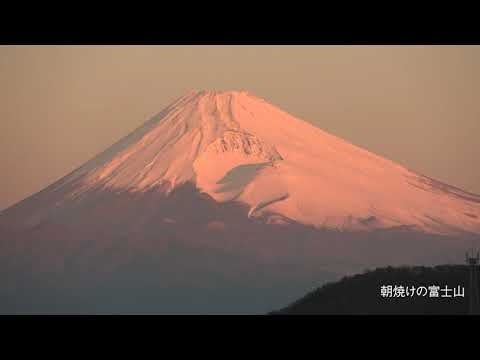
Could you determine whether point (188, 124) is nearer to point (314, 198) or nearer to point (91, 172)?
point (91, 172)

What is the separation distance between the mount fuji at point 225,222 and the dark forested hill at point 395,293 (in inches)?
347

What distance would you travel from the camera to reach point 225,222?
2106 inches

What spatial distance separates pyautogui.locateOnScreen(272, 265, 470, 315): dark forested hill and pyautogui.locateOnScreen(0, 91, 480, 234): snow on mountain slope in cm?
1517

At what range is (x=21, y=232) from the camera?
51.2 meters

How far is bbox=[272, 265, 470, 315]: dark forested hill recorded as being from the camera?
3297 cm

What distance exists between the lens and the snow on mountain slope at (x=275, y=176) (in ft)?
174

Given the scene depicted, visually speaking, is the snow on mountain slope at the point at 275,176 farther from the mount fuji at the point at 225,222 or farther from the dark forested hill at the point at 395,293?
the dark forested hill at the point at 395,293

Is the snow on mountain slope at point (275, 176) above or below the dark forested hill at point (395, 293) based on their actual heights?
above

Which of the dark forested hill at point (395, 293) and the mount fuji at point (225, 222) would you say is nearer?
the dark forested hill at point (395, 293)

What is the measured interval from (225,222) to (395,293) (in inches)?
828

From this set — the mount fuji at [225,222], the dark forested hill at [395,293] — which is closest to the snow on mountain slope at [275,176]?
the mount fuji at [225,222]

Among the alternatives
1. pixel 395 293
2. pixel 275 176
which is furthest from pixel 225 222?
pixel 395 293

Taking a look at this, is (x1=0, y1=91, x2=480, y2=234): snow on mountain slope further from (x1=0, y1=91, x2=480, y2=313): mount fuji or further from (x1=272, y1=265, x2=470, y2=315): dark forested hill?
(x1=272, y1=265, x2=470, y2=315): dark forested hill
